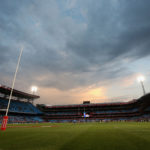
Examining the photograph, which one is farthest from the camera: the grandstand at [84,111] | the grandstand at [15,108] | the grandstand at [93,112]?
the grandstand at [93,112]

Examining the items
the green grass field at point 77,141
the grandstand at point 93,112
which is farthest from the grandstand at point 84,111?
the green grass field at point 77,141

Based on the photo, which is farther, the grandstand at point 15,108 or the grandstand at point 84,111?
the grandstand at point 84,111

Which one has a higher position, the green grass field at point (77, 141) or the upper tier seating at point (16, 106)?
the upper tier seating at point (16, 106)

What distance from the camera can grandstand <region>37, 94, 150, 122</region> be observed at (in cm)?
6653

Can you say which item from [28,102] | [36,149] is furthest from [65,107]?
[36,149]

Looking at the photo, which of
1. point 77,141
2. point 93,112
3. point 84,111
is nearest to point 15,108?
point 84,111

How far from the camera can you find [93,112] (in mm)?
75062

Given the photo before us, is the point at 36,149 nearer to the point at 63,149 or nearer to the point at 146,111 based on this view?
the point at 63,149

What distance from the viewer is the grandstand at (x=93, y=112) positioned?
66.5 meters

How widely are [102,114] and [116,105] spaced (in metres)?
11.5

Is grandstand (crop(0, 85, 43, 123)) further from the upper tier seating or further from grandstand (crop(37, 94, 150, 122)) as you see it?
grandstand (crop(37, 94, 150, 122))

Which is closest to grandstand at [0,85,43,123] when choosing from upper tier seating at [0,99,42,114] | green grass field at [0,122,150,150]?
upper tier seating at [0,99,42,114]

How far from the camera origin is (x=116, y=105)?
73.1 metres

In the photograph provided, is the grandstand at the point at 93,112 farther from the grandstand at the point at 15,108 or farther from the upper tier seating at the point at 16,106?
the upper tier seating at the point at 16,106
